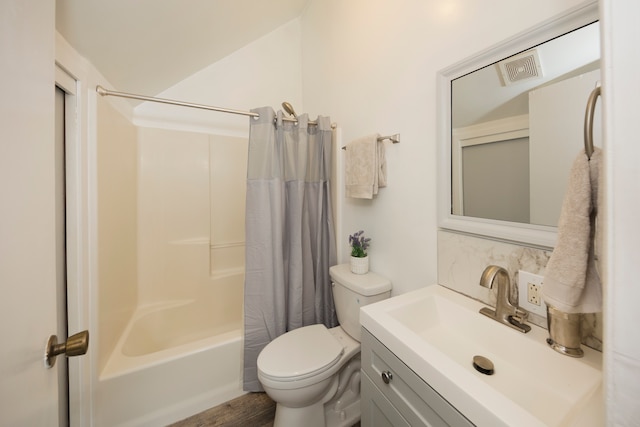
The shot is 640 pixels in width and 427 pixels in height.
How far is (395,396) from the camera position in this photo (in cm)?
72

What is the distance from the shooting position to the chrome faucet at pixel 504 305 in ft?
2.53

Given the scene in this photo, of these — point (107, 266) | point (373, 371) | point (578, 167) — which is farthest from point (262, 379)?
point (578, 167)

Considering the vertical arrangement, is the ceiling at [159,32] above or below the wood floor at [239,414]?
above

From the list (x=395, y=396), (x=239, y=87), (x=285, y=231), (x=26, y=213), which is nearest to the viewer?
(x=26, y=213)

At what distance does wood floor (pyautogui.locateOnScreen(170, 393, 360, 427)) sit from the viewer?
1.31 m

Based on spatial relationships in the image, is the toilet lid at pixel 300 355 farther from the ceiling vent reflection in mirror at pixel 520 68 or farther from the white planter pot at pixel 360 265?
the ceiling vent reflection in mirror at pixel 520 68

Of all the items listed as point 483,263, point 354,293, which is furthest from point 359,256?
point 483,263

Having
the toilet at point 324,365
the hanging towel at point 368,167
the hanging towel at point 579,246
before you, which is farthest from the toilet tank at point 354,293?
the hanging towel at point 579,246

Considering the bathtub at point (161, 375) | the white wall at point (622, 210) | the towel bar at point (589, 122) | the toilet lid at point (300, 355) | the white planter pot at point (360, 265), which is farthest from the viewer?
the white planter pot at point (360, 265)

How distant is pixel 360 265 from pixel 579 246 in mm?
998

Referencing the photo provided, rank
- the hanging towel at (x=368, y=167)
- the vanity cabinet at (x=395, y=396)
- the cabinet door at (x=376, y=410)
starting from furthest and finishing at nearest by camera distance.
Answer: the hanging towel at (x=368, y=167) < the cabinet door at (x=376, y=410) < the vanity cabinet at (x=395, y=396)

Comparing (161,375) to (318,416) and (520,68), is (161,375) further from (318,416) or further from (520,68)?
(520,68)

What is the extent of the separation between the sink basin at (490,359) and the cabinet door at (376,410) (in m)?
0.20

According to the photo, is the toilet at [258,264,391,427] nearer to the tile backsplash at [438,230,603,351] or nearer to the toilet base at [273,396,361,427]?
the toilet base at [273,396,361,427]
